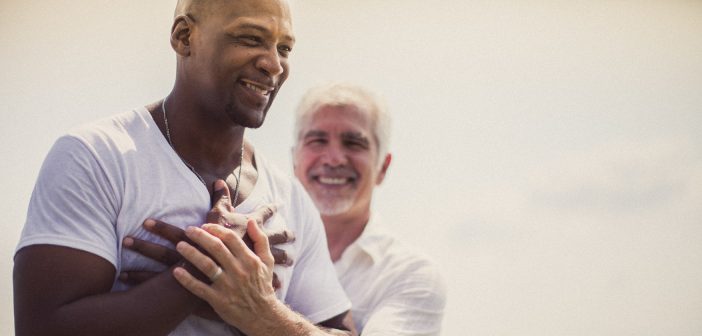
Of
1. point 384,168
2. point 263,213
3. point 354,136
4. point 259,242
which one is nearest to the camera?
point 259,242

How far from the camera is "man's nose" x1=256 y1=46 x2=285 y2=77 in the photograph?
2617 millimetres

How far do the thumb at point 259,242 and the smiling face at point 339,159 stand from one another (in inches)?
79.2

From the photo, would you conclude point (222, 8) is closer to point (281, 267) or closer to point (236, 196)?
point (236, 196)

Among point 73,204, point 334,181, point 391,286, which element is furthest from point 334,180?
point 73,204

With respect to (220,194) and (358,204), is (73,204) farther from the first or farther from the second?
(358,204)

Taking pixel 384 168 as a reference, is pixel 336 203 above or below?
below

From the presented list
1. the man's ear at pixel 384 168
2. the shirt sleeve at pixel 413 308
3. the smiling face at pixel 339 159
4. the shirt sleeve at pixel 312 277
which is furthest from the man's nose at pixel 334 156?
the shirt sleeve at pixel 312 277

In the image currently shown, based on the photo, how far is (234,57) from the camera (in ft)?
8.46

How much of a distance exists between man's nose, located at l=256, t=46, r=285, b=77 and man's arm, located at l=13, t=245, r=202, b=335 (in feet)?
2.77

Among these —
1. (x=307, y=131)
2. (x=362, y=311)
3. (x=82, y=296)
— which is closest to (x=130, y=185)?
(x=82, y=296)

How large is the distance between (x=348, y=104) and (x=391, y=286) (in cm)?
117

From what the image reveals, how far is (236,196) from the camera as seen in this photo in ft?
8.89

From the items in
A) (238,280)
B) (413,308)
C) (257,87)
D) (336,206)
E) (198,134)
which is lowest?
(238,280)

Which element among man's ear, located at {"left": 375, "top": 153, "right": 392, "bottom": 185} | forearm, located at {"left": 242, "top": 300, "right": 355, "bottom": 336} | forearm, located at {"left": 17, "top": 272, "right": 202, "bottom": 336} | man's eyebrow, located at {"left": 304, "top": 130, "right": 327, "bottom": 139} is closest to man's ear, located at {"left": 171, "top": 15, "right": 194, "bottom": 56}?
forearm, located at {"left": 17, "top": 272, "right": 202, "bottom": 336}
